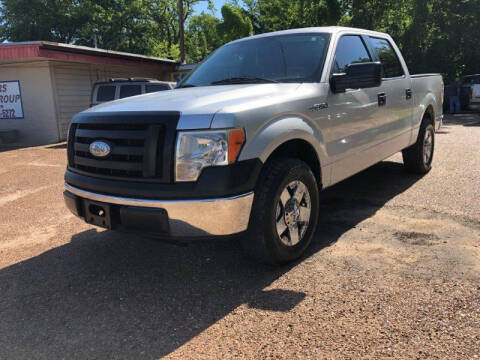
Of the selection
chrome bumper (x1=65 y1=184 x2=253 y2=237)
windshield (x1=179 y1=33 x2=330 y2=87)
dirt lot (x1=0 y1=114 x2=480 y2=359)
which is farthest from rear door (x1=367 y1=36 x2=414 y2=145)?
chrome bumper (x1=65 y1=184 x2=253 y2=237)

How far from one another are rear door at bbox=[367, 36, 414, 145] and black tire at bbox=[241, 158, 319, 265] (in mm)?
1760

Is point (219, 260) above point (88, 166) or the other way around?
the other way around

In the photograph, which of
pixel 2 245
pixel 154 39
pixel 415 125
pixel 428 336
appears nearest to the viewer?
pixel 428 336

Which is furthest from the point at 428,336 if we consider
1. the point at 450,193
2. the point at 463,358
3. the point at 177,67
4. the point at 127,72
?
the point at 177,67

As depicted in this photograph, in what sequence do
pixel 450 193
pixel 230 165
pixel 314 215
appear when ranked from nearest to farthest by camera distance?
pixel 230 165
pixel 314 215
pixel 450 193

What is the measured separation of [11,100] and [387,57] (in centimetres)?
1338

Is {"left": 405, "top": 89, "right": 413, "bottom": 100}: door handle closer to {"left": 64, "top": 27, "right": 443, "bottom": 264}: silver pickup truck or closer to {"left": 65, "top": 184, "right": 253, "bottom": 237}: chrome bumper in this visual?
{"left": 64, "top": 27, "right": 443, "bottom": 264}: silver pickup truck

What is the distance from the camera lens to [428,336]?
7.98 ft

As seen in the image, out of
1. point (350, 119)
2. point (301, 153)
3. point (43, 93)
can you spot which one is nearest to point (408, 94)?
point (350, 119)

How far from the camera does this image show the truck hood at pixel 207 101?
2832 millimetres

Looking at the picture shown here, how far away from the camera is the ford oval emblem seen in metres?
3.03

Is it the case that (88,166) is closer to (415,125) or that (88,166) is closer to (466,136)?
(415,125)

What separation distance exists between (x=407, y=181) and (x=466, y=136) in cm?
586

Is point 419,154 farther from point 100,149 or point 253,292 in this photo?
point 100,149
